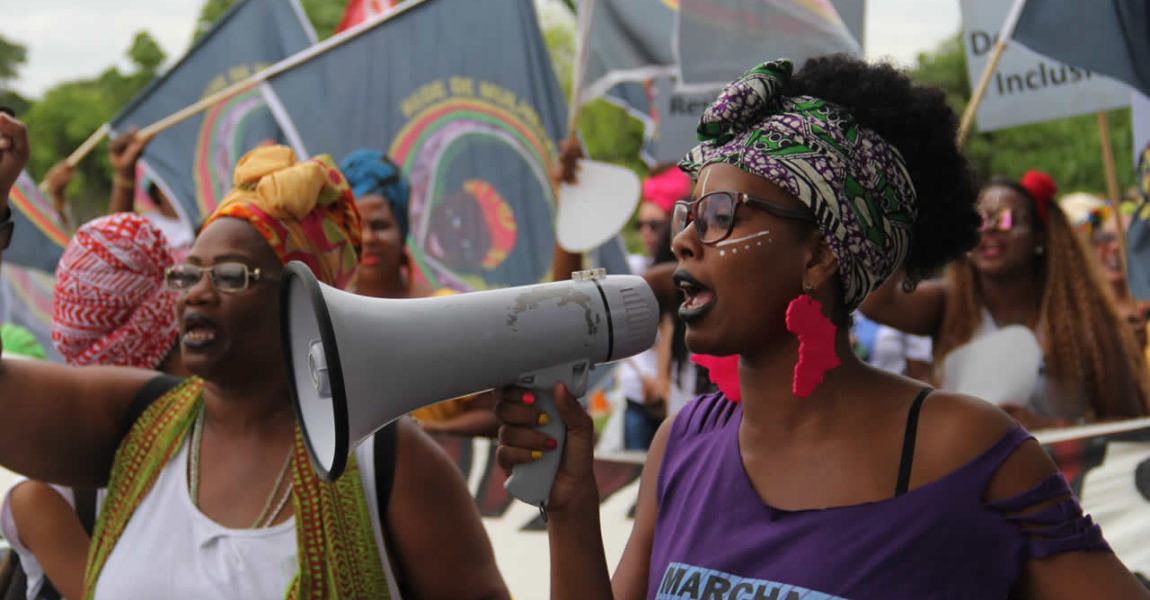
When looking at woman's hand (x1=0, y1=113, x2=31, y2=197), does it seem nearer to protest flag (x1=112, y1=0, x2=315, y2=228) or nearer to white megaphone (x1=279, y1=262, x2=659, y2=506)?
white megaphone (x1=279, y1=262, x2=659, y2=506)

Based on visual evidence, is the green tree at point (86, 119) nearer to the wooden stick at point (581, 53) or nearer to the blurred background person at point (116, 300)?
the wooden stick at point (581, 53)

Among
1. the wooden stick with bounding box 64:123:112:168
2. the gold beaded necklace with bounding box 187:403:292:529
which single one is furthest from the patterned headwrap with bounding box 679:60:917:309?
the wooden stick with bounding box 64:123:112:168

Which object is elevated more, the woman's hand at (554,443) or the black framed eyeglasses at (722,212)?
the black framed eyeglasses at (722,212)

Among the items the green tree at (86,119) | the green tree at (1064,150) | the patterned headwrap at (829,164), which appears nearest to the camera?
the patterned headwrap at (829,164)

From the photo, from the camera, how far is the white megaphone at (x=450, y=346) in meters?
1.60

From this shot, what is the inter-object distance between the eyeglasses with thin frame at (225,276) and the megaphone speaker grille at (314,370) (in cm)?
54

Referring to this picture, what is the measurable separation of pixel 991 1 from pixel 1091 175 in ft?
64.7

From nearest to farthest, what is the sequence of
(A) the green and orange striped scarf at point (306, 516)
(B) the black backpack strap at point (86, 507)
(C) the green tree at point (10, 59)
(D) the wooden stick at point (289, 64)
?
(A) the green and orange striped scarf at point (306, 516) < (B) the black backpack strap at point (86, 507) < (D) the wooden stick at point (289, 64) < (C) the green tree at point (10, 59)

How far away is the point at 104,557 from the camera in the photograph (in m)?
2.33

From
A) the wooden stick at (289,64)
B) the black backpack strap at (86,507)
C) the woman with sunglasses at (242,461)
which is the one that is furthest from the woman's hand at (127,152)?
the woman with sunglasses at (242,461)

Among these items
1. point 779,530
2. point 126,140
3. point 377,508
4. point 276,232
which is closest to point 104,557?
point 377,508

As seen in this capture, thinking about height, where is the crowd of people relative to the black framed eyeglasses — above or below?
below

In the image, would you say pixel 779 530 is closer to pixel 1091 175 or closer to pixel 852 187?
pixel 852 187

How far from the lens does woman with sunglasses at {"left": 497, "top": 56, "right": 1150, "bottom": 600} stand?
1.57 m
